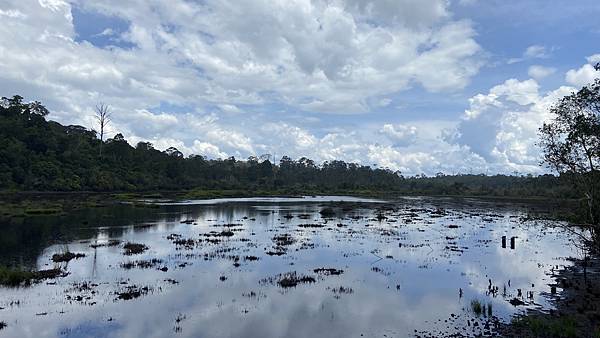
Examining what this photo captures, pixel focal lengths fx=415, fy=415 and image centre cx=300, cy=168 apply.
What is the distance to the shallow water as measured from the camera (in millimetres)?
18297

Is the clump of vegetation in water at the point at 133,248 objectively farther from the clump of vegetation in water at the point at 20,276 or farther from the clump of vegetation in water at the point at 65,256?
the clump of vegetation in water at the point at 20,276

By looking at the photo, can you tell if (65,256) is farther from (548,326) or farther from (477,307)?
(548,326)

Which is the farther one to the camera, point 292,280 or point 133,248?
point 133,248

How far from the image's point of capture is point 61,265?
28969 millimetres

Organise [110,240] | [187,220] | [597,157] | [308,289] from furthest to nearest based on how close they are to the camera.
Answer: [187,220], [110,240], [308,289], [597,157]

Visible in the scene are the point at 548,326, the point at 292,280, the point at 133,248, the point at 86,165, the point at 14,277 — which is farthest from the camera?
the point at 86,165

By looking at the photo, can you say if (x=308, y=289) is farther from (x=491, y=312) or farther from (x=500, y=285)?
(x=500, y=285)

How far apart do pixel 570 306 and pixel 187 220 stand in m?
47.9

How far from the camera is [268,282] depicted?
25484 millimetres

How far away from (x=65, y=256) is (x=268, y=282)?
1664 cm

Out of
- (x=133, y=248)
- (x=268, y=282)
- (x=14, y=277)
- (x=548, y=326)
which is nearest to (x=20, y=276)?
(x=14, y=277)

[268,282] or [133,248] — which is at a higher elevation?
[133,248]

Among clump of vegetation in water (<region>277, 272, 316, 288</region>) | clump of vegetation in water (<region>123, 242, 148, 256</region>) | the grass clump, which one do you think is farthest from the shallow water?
the grass clump

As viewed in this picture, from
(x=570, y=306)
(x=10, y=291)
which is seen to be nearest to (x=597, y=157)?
(x=570, y=306)
